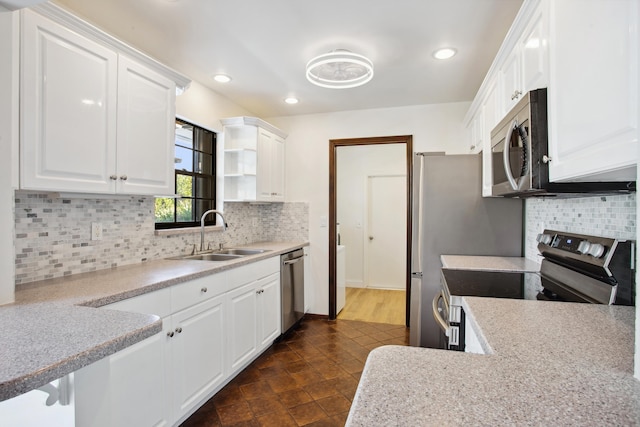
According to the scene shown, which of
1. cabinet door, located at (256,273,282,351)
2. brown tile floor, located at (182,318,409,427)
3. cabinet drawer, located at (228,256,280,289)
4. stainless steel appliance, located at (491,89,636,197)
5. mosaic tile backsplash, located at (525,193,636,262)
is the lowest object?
brown tile floor, located at (182,318,409,427)

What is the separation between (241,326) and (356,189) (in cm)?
337

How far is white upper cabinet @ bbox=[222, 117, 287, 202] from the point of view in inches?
129

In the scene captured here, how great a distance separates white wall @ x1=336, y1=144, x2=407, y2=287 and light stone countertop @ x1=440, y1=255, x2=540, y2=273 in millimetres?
2907

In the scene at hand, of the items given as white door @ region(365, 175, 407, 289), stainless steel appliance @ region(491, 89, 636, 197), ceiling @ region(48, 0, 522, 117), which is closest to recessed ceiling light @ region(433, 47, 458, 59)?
ceiling @ region(48, 0, 522, 117)

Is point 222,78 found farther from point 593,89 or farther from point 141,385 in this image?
point 593,89

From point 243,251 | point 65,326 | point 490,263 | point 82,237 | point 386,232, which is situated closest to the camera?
point 65,326

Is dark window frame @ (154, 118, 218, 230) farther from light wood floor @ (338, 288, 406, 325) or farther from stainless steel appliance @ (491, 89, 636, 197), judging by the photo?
stainless steel appliance @ (491, 89, 636, 197)

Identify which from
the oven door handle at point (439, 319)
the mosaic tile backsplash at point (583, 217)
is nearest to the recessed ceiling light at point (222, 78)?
the oven door handle at point (439, 319)

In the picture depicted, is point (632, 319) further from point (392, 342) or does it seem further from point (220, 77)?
point (220, 77)

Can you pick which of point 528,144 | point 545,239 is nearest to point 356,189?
point 545,239

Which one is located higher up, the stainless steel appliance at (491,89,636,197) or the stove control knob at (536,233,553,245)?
the stainless steel appliance at (491,89,636,197)

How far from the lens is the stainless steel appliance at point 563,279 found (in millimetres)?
1160

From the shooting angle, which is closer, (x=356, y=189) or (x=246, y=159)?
(x=246, y=159)

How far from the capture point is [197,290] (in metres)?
1.92
